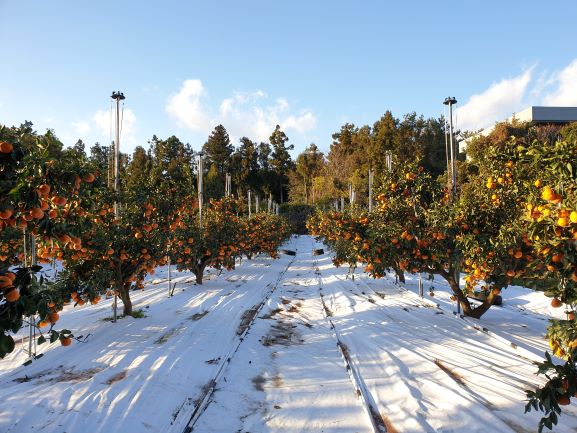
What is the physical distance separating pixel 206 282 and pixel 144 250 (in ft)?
18.0

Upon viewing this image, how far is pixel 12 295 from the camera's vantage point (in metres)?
2.06

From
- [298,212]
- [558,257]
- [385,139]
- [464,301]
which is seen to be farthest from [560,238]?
[298,212]

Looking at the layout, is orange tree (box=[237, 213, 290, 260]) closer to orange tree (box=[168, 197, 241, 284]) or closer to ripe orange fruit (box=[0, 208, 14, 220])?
orange tree (box=[168, 197, 241, 284])

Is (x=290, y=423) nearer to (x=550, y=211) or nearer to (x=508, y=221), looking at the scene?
(x=550, y=211)

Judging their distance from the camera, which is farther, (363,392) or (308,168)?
(308,168)

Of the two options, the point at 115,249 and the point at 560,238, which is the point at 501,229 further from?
the point at 115,249

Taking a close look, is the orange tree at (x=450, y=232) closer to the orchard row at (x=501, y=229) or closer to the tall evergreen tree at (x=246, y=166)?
the orchard row at (x=501, y=229)

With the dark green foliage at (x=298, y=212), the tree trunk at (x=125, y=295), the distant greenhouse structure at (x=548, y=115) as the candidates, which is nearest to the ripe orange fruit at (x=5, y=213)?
the tree trunk at (x=125, y=295)

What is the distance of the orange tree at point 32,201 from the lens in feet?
6.91

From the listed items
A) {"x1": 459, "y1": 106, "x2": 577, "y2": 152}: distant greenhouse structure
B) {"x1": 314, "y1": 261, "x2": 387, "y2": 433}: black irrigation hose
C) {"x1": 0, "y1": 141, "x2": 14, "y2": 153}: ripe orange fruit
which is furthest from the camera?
{"x1": 459, "y1": 106, "x2": 577, "y2": 152}: distant greenhouse structure

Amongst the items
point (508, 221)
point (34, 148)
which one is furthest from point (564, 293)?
point (34, 148)

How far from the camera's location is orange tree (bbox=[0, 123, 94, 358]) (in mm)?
2105

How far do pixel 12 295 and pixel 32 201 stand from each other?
0.78 meters

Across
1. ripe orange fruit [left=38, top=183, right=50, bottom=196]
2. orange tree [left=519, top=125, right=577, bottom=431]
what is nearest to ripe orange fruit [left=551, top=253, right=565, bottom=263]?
orange tree [left=519, top=125, right=577, bottom=431]
